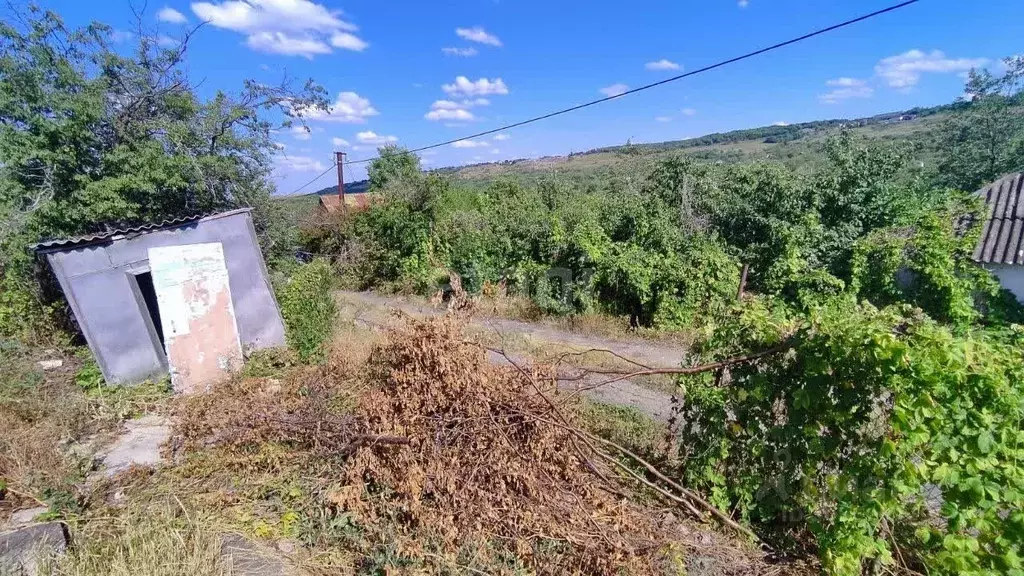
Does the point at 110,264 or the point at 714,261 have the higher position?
the point at 110,264

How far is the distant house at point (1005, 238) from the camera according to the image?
280 inches

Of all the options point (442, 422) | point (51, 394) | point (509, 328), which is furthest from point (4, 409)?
point (509, 328)

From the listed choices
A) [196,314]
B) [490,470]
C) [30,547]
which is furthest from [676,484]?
[196,314]

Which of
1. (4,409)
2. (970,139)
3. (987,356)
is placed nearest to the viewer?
(987,356)

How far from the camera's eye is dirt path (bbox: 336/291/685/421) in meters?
5.96

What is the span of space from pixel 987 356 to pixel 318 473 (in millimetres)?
4650

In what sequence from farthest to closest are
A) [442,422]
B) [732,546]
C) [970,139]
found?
[970,139] < [442,422] < [732,546]

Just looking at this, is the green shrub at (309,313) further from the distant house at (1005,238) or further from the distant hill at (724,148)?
the distant hill at (724,148)

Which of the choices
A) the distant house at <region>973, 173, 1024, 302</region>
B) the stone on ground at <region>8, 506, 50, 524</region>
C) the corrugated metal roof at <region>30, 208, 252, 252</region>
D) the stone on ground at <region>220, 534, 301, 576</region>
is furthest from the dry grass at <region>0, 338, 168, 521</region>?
the distant house at <region>973, 173, 1024, 302</region>

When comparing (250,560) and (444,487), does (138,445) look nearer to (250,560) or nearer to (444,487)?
(250,560)

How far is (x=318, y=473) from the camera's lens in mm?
3936

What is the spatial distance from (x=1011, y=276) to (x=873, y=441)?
24.9ft

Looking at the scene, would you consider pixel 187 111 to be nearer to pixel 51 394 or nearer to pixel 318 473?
pixel 51 394

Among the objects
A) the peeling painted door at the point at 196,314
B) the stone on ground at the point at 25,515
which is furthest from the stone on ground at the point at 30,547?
the peeling painted door at the point at 196,314
